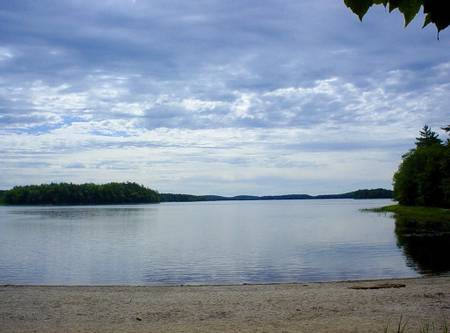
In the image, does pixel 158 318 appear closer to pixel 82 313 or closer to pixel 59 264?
pixel 82 313

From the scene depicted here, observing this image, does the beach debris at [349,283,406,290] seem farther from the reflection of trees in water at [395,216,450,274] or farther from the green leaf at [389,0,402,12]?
the green leaf at [389,0,402,12]

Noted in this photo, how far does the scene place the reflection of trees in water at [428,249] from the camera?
32094 mm

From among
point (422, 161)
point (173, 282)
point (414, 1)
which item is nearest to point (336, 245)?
point (173, 282)

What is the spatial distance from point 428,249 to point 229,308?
28.5 m

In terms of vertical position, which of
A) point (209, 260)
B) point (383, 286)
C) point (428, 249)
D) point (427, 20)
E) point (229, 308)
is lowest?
point (209, 260)

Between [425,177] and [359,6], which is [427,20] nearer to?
[359,6]

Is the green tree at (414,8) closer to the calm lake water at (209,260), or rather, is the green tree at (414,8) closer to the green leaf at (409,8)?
the green leaf at (409,8)

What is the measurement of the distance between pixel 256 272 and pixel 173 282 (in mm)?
6405

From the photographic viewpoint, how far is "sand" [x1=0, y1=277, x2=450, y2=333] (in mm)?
14898

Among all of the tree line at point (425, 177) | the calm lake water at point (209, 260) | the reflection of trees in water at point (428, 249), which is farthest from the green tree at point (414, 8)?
the tree line at point (425, 177)

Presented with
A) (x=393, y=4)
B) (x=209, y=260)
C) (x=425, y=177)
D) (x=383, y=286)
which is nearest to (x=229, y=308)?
(x=383, y=286)

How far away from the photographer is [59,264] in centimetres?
3856

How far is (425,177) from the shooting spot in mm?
89188

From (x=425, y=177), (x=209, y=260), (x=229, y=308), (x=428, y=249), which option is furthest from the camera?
(x=425, y=177)
